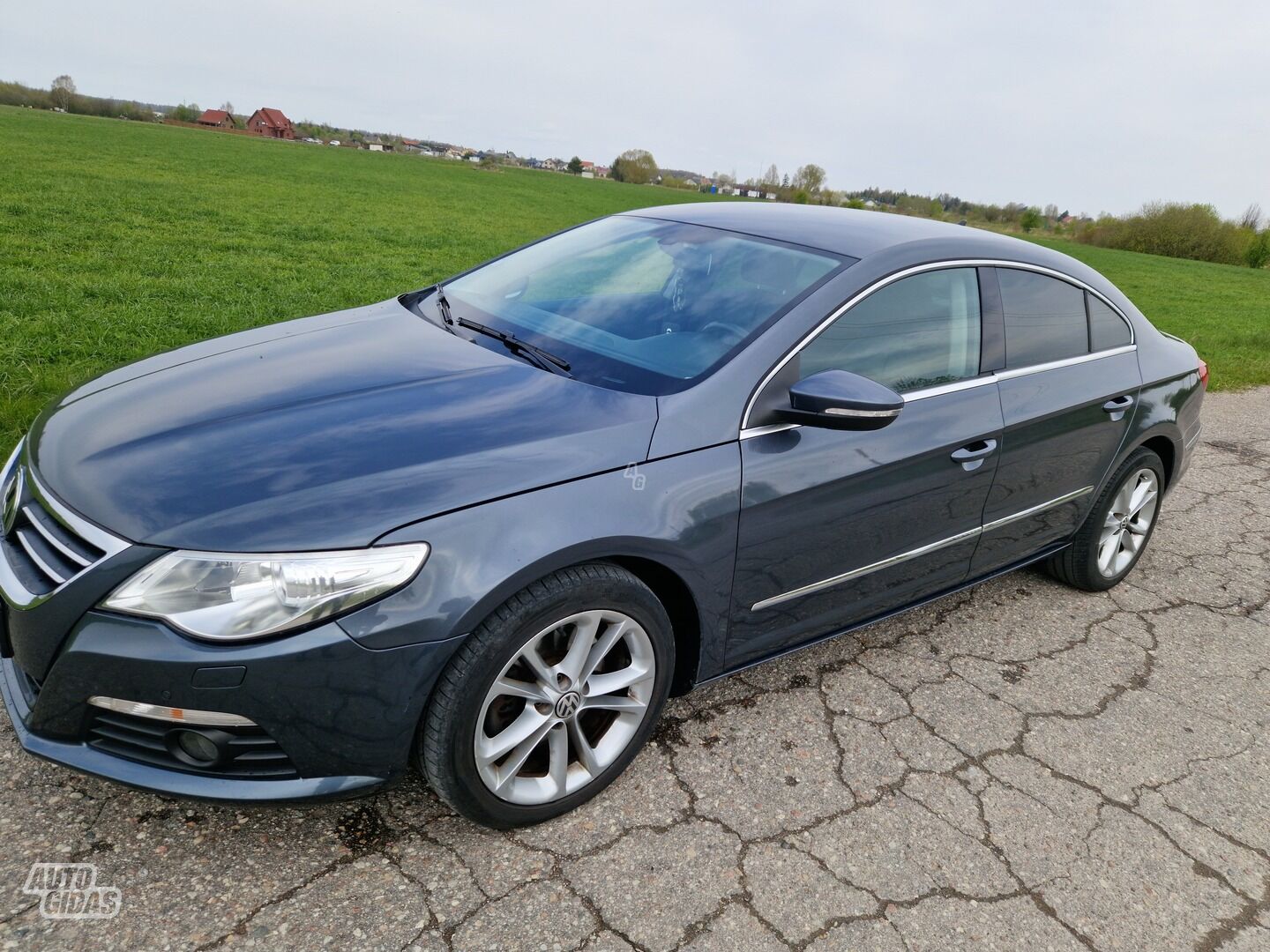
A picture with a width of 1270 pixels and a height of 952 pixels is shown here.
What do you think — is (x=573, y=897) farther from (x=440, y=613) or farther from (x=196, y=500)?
(x=196, y=500)

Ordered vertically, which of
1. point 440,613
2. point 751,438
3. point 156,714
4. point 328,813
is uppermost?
point 751,438

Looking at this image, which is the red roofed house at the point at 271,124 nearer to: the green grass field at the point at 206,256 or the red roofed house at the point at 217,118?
the red roofed house at the point at 217,118

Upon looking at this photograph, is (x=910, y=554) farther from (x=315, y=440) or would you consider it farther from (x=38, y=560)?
(x=38, y=560)

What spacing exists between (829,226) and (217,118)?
105857 millimetres

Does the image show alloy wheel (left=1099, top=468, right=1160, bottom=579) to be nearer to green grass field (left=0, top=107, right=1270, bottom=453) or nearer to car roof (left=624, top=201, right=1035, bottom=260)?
car roof (left=624, top=201, right=1035, bottom=260)

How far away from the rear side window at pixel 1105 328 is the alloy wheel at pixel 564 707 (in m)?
2.34

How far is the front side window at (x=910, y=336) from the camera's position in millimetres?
2654

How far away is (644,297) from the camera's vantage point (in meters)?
2.91

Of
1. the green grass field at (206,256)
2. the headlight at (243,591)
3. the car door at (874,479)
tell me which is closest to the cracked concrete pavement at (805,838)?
the car door at (874,479)

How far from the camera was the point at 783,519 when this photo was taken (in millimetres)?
2500

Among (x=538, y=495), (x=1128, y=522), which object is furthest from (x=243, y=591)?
(x=1128, y=522)

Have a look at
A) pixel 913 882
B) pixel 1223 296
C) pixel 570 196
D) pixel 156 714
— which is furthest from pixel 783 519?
pixel 570 196

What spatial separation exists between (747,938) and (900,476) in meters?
1.40

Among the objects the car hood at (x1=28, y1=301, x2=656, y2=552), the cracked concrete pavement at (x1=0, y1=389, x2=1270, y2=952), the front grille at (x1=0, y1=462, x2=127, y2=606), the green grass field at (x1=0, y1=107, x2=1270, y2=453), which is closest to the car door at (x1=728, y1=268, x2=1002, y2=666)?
the cracked concrete pavement at (x1=0, y1=389, x2=1270, y2=952)
